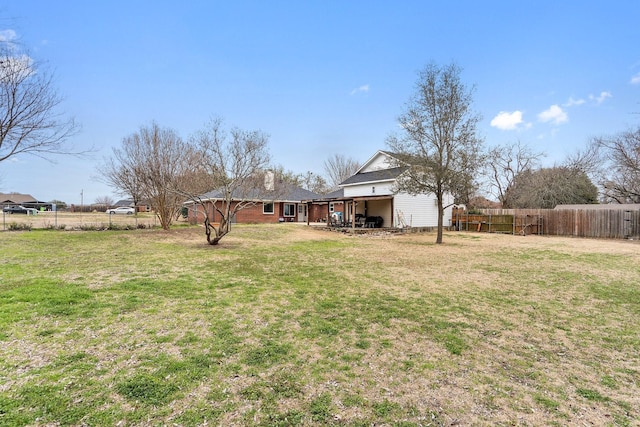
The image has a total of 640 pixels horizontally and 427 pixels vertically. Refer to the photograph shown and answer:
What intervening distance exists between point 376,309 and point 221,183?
1017 centimetres

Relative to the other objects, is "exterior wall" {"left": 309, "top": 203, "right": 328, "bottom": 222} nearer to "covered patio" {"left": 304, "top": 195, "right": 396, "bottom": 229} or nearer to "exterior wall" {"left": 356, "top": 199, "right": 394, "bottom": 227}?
"covered patio" {"left": 304, "top": 195, "right": 396, "bottom": 229}

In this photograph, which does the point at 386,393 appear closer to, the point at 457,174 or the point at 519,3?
the point at 457,174

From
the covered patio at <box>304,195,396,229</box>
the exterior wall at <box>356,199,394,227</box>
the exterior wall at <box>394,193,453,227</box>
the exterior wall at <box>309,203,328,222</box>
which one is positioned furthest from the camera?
the exterior wall at <box>309,203,328,222</box>

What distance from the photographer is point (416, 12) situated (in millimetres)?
→ 13250

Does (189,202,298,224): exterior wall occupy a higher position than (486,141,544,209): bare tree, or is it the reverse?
(486,141,544,209): bare tree

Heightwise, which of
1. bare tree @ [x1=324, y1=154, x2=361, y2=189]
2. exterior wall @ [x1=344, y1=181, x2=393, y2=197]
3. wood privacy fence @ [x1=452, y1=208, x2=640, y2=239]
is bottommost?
wood privacy fence @ [x1=452, y1=208, x2=640, y2=239]

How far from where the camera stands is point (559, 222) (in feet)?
63.4

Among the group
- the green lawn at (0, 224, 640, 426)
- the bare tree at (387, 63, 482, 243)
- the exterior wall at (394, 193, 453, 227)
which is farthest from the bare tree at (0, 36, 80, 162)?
the exterior wall at (394, 193, 453, 227)

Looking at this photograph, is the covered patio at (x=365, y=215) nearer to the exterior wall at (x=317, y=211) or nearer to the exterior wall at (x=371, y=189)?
the exterior wall at (x=371, y=189)

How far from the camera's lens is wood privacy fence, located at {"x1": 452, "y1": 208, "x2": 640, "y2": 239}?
17.2m

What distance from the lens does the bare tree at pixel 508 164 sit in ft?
102

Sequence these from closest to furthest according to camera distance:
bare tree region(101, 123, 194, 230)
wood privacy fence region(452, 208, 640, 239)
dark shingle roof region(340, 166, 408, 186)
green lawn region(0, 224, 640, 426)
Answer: green lawn region(0, 224, 640, 426)
wood privacy fence region(452, 208, 640, 239)
bare tree region(101, 123, 194, 230)
dark shingle roof region(340, 166, 408, 186)

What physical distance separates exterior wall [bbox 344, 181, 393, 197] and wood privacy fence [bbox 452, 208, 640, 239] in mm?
6372

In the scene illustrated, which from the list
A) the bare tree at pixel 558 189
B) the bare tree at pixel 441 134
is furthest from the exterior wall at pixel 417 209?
the bare tree at pixel 558 189
